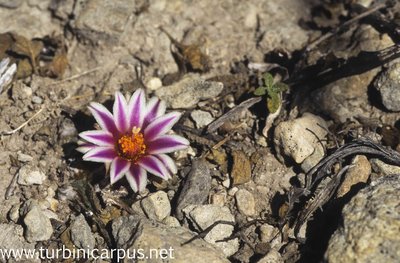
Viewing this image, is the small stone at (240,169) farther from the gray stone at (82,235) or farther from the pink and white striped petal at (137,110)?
the gray stone at (82,235)

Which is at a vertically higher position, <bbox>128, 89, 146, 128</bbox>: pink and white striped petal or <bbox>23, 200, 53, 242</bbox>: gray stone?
<bbox>128, 89, 146, 128</bbox>: pink and white striped petal

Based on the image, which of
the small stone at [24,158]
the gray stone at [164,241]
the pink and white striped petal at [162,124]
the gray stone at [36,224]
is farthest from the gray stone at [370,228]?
the small stone at [24,158]

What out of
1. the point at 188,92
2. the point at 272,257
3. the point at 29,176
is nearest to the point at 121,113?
the point at 188,92

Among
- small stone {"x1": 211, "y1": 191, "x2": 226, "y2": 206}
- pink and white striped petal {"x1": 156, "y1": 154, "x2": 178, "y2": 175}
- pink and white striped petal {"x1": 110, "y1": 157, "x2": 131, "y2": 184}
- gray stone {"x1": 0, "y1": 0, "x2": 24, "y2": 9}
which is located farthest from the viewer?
gray stone {"x1": 0, "y1": 0, "x2": 24, "y2": 9}

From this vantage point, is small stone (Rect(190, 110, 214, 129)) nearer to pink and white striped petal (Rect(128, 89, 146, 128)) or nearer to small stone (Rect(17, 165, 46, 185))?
pink and white striped petal (Rect(128, 89, 146, 128))

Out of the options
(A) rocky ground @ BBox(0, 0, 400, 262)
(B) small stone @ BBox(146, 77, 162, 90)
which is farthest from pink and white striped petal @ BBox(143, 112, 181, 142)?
(B) small stone @ BBox(146, 77, 162, 90)

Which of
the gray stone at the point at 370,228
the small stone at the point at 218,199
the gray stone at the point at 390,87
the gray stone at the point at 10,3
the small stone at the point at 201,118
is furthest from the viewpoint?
the gray stone at the point at 10,3

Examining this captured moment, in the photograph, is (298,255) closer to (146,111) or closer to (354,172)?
(354,172)
